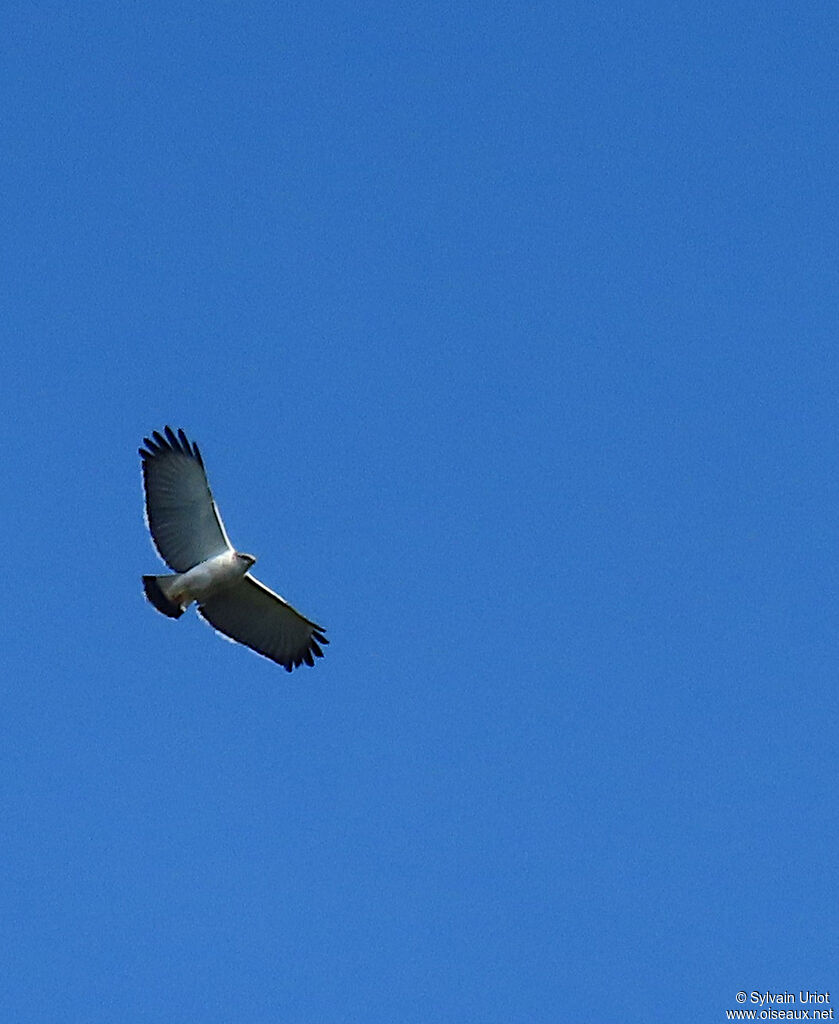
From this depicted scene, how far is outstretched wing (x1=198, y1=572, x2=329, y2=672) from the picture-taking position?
94.5 feet

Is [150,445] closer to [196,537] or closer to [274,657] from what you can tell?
[196,537]

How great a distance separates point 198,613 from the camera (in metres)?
29.2

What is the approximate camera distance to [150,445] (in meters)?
28.4

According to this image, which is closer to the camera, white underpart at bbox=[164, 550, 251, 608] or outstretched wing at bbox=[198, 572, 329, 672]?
white underpart at bbox=[164, 550, 251, 608]

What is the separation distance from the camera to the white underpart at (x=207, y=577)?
92.1 feet

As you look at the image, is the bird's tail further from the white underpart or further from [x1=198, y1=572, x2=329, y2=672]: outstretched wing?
[x1=198, y1=572, x2=329, y2=672]: outstretched wing

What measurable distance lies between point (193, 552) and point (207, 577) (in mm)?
669

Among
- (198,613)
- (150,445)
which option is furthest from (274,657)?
(150,445)

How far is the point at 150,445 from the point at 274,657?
3.73 meters

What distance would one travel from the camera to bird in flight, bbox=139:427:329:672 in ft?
92.3

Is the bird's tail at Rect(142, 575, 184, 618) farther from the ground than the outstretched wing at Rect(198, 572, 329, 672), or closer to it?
closer to it

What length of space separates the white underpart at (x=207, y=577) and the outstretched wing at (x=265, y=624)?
392 mm

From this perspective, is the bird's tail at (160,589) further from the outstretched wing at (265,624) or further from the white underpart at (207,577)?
the outstretched wing at (265,624)

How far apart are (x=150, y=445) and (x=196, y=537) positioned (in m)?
1.47
